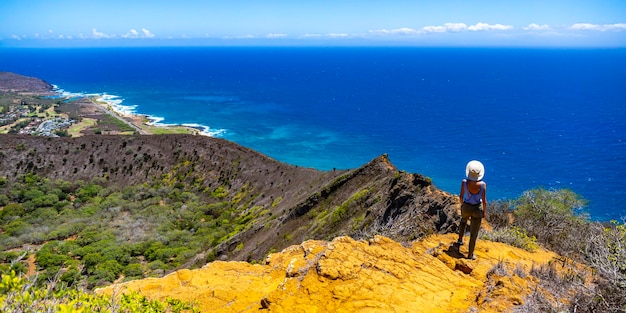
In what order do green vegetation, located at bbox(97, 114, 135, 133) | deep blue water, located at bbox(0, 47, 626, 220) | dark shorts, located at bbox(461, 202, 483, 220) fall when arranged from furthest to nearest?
green vegetation, located at bbox(97, 114, 135, 133) → deep blue water, located at bbox(0, 47, 626, 220) → dark shorts, located at bbox(461, 202, 483, 220)

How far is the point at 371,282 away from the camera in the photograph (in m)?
9.59

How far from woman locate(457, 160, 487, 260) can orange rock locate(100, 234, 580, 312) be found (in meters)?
1.09

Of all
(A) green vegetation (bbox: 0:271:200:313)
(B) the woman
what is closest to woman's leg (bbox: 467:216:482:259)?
(B) the woman

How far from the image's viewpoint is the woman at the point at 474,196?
10.1 meters

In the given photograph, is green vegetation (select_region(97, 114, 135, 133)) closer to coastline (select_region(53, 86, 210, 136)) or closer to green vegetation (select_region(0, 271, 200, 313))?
coastline (select_region(53, 86, 210, 136))

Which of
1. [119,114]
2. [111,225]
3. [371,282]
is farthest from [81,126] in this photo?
[371,282]

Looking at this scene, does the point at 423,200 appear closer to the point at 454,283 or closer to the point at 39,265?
the point at 454,283

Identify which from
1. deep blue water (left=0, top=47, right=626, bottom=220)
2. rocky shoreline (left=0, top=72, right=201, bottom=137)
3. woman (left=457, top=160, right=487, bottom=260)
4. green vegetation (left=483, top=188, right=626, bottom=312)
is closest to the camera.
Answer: green vegetation (left=483, top=188, right=626, bottom=312)

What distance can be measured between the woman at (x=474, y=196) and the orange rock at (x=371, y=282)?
1090 mm

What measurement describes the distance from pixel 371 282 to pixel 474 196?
12.2 ft

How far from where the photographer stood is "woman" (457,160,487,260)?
10133 mm

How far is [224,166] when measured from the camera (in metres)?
57.4

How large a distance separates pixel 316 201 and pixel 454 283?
2490 cm

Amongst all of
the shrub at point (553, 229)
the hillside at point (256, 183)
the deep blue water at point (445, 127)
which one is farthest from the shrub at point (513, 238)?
the deep blue water at point (445, 127)
